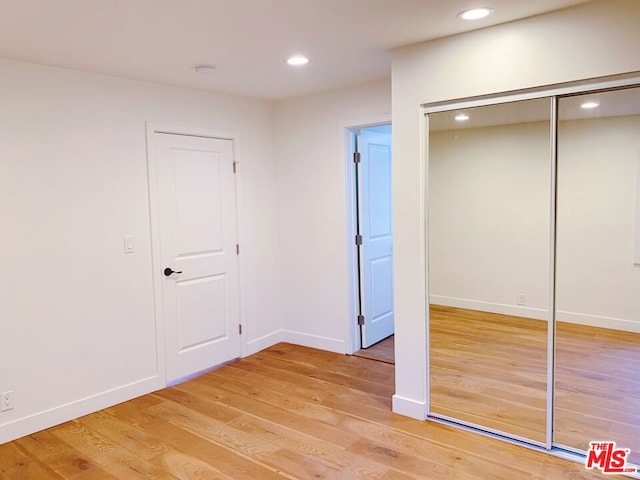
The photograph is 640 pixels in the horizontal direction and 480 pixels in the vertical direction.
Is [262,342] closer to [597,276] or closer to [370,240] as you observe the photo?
[370,240]

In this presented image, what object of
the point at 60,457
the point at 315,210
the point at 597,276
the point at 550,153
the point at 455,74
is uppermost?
the point at 455,74

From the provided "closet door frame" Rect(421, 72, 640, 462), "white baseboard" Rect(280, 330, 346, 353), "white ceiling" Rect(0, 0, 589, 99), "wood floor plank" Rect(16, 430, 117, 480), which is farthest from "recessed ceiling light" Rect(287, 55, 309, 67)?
"wood floor plank" Rect(16, 430, 117, 480)

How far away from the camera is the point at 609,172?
2.53 m

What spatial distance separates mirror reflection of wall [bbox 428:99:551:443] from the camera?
268 centimetres

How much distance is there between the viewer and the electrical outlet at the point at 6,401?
2.91 meters

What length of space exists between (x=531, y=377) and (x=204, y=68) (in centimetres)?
289

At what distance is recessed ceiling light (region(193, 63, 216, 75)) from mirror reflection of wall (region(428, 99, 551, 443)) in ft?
5.03

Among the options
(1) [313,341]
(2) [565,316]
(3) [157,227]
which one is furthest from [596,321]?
(3) [157,227]

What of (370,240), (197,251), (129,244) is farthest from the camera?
(370,240)

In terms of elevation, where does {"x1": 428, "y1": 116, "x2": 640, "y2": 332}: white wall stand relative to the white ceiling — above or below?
below

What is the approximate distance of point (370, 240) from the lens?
14.7 ft
